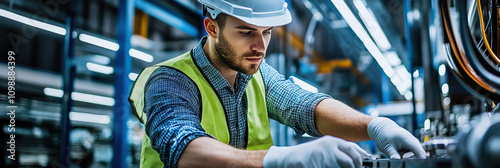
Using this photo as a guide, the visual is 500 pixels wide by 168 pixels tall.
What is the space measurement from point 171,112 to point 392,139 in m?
0.78

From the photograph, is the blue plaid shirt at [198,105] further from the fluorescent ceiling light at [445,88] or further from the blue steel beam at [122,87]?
the blue steel beam at [122,87]

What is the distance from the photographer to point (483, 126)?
1.74 feet

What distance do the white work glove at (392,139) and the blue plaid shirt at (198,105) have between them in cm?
27

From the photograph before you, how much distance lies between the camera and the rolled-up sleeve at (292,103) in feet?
5.50

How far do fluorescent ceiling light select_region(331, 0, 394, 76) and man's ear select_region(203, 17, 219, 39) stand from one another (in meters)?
1.60

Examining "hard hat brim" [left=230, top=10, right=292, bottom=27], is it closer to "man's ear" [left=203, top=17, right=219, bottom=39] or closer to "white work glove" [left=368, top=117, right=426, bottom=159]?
"man's ear" [left=203, top=17, right=219, bottom=39]

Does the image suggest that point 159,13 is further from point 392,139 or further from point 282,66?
point 392,139

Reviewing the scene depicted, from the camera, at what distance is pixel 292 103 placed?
5.64 ft

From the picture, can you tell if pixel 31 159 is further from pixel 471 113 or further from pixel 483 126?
pixel 483 126

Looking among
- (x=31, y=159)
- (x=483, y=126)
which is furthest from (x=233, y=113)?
(x=31, y=159)

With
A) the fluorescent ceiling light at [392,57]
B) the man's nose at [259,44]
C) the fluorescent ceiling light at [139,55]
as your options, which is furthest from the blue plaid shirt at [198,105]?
the fluorescent ceiling light at [392,57]

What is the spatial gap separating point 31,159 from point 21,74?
72.2 inches

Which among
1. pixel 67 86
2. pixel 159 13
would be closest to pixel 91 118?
pixel 67 86

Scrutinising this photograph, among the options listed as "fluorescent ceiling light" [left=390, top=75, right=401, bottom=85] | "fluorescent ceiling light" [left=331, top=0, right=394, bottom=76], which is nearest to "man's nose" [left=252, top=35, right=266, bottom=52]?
"fluorescent ceiling light" [left=331, top=0, right=394, bottom=76]
